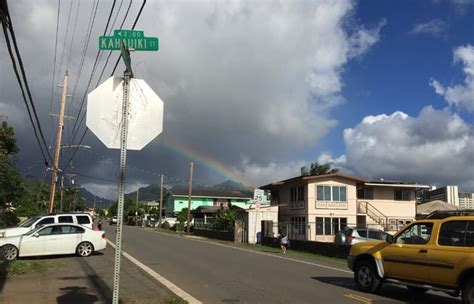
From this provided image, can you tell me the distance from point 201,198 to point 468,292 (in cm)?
9394

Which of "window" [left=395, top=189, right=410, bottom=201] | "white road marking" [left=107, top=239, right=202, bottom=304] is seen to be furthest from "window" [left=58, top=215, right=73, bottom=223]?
"window" [left=395, top=189, right=410, bottom=201]

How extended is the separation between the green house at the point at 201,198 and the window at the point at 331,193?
53796 mm

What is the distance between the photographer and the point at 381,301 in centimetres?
1101

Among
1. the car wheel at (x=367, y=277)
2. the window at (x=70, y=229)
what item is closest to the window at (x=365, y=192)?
the window at (x=70, y=229)

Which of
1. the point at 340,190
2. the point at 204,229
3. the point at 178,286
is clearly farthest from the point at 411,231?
the point at 204,229

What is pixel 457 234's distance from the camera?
10.2m

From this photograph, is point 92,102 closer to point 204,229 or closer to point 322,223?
point 322,223

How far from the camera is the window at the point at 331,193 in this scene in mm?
44281

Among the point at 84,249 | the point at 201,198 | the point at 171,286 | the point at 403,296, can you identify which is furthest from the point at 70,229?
the point at 201,198

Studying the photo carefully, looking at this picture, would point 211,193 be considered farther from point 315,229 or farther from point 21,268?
point 21,268

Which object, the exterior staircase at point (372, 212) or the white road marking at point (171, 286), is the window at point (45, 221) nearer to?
the white road marking at point (171, 286)

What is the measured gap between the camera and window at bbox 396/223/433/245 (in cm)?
1096

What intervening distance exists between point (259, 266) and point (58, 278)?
7.52 metres

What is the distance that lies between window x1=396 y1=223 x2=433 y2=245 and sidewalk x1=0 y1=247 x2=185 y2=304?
17.1 ft
